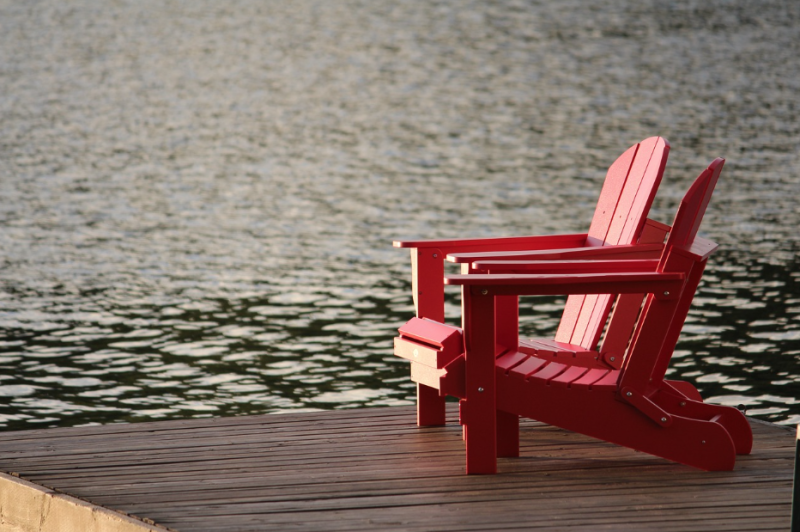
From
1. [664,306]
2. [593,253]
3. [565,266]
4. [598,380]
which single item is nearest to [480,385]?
[598,380]

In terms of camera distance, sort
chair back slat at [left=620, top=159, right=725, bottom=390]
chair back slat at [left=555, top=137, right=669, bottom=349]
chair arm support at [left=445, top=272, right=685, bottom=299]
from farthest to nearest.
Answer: chair back slat at [left=555, top=137, right=669, bottom=349] → chair back slat at [left=620, top=159, right=725, bottom=390] → chair arm support at [left=445, top=272, right=685, bottom=299]

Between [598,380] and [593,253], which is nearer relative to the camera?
[598,380]

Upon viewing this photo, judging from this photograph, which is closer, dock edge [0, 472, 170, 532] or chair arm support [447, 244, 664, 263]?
dock edge [0, 472, 170, 532]

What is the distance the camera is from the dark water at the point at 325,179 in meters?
7.24

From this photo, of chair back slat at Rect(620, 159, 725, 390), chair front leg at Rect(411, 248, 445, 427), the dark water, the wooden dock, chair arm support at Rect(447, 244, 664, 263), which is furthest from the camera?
the dark water

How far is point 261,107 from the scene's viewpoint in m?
21.0

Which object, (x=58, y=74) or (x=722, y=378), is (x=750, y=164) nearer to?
(x=722, y=378)

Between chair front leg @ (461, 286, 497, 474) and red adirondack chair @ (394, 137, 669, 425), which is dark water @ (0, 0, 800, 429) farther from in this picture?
chair front leg @ (461, 286, 497, 474)

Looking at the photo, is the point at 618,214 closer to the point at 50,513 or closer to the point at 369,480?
the point at 369,480

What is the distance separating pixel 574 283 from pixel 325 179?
10924 millimetres

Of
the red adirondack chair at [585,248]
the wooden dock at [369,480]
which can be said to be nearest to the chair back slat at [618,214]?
the red adirondack chair at [585,248]

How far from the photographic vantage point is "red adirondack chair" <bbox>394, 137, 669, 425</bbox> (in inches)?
173

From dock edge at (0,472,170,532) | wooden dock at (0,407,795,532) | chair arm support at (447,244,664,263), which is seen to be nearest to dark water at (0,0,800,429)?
wooden dock at (0,407,795,532)

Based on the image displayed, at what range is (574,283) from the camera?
152 inches
